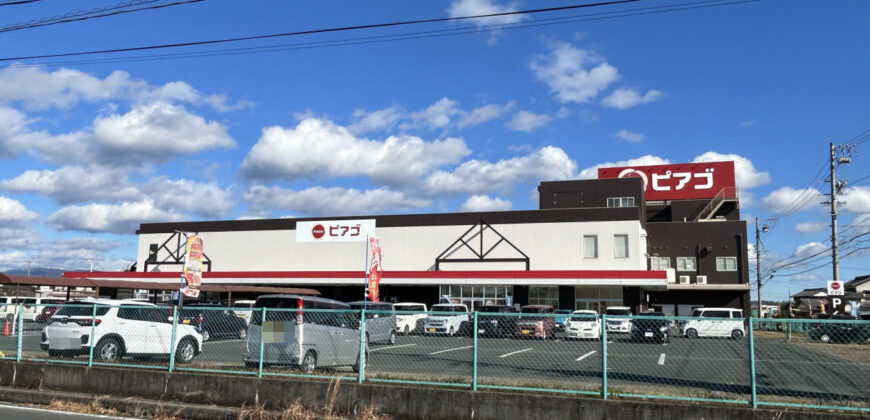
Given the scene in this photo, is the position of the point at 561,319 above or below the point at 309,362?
above

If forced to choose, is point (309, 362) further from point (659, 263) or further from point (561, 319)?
point (659, 263)

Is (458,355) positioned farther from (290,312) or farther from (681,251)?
(681,251)

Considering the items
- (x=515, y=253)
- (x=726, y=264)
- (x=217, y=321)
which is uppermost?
(x=515, y=253)

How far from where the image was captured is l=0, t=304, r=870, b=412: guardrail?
9.05 m

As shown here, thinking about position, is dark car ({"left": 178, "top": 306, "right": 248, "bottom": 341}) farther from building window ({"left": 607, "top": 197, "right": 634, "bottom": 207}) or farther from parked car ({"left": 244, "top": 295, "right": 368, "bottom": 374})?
building window ({"left": 607, "top": 197, "right": 634, "bottom": 207})

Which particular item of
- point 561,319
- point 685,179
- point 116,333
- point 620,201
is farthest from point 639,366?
point 685,179

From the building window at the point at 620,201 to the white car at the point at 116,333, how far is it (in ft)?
129

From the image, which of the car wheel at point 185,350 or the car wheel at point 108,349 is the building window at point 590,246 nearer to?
the car wheel at point 185,350

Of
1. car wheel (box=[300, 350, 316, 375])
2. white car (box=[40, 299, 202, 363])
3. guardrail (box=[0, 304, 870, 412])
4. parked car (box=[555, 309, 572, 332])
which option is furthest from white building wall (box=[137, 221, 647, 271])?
car wheel (box=[300, 350, 316, 375])

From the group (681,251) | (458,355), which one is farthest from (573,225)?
(458,355)

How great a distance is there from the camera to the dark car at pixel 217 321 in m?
12.1

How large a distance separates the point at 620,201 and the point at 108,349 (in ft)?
135

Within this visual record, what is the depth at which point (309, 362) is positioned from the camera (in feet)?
39.2

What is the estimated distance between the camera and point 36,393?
11.3 m
